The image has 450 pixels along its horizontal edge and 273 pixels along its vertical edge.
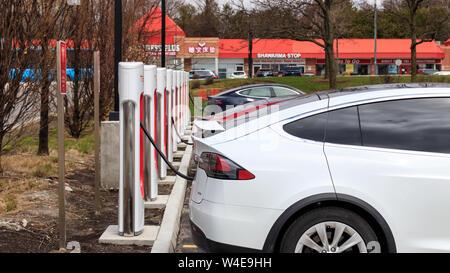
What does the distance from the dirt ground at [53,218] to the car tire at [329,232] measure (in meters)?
1.84

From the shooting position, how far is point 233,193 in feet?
14.0

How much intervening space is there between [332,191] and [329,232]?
329 millimetres

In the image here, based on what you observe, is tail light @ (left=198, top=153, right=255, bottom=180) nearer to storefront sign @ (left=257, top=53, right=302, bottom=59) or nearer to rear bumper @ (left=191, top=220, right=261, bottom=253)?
rear bumper @ (left=191, top=220, right=261, bottom=253)

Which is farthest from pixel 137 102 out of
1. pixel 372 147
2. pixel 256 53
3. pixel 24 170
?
pixel 256 53

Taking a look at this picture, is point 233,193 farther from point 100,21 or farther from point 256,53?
point 256,53

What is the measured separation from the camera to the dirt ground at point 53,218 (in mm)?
5566

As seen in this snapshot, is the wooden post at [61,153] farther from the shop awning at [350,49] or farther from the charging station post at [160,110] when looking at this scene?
the shop awning at [350,49]

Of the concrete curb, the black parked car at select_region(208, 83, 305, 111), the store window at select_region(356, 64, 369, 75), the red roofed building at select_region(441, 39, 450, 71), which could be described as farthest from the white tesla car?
the red roofed building at select_region(441, 39, 450, 71)

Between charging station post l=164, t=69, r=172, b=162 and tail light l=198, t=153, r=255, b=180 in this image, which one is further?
charging station post l=164, t=69, r=172, b=162

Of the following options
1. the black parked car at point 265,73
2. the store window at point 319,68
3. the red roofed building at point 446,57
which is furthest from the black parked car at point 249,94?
the red roofed building at point 446,57

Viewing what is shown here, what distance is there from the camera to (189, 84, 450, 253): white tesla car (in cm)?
419

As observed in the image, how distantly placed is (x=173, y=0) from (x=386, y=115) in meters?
22.7

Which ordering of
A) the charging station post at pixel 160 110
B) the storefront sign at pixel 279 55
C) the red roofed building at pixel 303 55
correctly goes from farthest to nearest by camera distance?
the storefront sign at pixel 279 55 → the red roofed building at pixel 303 55 → the charging station post at pixel 160 110

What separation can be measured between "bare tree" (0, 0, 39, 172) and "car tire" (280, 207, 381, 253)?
191 inches
